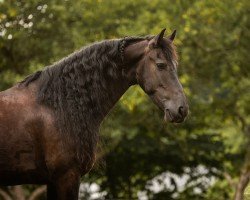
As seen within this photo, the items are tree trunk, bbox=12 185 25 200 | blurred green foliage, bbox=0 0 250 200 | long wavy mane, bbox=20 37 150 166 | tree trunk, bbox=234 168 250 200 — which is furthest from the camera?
tree trunk, bbox=234 168 250 200

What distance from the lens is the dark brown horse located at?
554cm

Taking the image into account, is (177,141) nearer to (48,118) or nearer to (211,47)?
(211,47)

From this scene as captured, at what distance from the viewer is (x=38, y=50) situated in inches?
658

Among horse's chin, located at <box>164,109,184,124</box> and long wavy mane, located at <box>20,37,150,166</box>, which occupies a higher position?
long wavy mane, located at <box>20,37,150,166</box>

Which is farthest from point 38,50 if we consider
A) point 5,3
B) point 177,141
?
point 177,141

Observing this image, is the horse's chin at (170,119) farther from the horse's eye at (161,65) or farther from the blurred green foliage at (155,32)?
the blurred green foliage at (155,32)

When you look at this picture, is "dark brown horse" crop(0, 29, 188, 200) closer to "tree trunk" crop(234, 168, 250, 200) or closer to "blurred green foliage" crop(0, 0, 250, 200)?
"blurred green foliage" crop(0, 0, 250, 200)

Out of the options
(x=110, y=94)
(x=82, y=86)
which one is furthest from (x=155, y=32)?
(x=82, y=86)

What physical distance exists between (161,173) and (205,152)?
1740mm

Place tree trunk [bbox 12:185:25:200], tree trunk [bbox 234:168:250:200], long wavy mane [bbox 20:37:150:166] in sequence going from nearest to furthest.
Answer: long wavy mane [bbox 20:37:150:166] → tree trunk [bbox 12:185:25:200] → tree trunk [bbox 234:168:250:200]

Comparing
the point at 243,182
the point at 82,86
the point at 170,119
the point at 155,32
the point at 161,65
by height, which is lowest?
the point at 243,182

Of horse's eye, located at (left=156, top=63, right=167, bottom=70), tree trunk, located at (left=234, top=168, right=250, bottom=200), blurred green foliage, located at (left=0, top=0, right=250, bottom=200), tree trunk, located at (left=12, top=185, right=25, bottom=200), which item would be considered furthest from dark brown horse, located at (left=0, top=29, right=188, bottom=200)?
tree trunk, located at (left=234, top=168, right=250, bottom=200)

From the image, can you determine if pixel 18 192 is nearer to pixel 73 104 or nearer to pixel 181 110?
pixel 73 104

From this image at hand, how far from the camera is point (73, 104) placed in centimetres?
577
